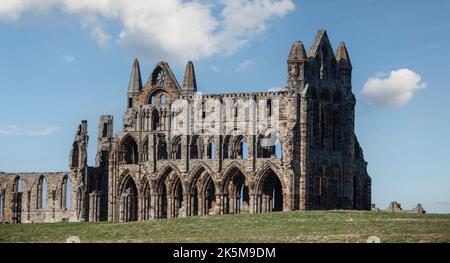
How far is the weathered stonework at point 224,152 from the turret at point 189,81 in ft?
0.33

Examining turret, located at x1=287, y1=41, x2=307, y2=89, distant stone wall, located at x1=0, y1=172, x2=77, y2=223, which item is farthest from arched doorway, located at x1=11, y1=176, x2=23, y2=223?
turret, located at x1=287, y1=41, x2=307, y2=89

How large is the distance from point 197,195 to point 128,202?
5398mm

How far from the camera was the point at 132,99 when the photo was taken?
297ft

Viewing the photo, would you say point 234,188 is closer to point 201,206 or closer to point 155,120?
point 201,206

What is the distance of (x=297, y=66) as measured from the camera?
8031cm

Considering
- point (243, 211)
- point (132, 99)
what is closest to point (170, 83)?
point (132, 99)

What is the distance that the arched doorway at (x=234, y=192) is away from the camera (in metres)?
82.4

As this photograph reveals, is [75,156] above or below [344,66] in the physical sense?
below

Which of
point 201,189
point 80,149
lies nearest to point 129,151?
point 80,149

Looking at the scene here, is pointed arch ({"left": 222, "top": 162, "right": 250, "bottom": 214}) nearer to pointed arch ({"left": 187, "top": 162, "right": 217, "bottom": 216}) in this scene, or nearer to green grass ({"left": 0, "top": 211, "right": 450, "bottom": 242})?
pointed arch ({"left": 187, "top": 162, "right": 217, "bottom": 216})

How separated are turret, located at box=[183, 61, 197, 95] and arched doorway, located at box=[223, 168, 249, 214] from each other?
8619 millimetres

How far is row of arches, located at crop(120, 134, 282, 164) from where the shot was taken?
270ft

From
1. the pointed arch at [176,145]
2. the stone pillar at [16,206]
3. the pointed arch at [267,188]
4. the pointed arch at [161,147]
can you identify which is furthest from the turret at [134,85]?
the pointed arch at [267,188]

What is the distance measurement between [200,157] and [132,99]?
8.93m
